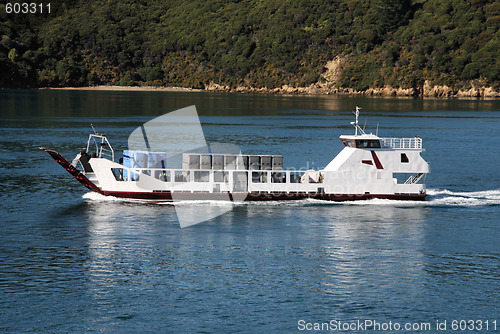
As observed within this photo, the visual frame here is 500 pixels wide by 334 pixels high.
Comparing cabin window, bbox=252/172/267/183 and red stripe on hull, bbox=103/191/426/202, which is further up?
cabin window, bbox=252/172/267/183

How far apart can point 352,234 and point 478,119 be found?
13461 centimetres

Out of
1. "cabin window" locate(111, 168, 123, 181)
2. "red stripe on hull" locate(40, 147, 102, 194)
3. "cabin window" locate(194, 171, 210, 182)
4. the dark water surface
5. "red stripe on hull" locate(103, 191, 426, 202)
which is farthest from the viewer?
"cabin window" locate(111, 168, 123, 181)

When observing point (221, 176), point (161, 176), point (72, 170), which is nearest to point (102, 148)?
point (72, 170)

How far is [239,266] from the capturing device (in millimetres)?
43062

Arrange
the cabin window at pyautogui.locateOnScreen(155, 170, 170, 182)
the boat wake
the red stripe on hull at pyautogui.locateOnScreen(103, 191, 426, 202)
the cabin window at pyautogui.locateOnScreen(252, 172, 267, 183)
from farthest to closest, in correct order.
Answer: the cabin window at pyautogui.locateOnScreen(155, 170, 170, 182) → the cabin window at pyautogui.locateOnScreen(252, 172, 267, 183) → the boat wake → the red stripe on hull at pyautogui.locateOnScreen(103, 191, 426, 202)

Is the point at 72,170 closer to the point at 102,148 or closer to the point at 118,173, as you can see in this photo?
A: the point at 118,173

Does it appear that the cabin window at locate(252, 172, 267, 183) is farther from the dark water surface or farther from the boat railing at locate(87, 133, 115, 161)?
the boat railing at locate(87, 133, 115, 161)

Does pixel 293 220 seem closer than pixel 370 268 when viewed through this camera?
No

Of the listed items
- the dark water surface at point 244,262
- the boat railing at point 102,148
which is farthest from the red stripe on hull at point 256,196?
the boat railing at point 102,148

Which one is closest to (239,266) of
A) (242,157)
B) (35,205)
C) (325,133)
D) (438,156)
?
(242,157)

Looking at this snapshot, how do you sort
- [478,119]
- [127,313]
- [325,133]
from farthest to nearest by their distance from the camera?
[478,119]
[325,133]
[127,313]

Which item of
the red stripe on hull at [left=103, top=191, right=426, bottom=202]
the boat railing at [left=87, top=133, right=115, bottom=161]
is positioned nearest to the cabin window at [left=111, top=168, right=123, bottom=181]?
the boat railing at [left=87, top=133, right=115, bottom=161]

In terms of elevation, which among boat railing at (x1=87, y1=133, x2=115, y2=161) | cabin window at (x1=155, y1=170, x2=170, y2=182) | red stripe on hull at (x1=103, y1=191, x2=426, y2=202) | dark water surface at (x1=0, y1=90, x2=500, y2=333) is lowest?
dark water surface at (x1=0, y1=90, x2=500, y2=333)

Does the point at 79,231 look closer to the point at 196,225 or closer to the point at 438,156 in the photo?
the point at 196,225
